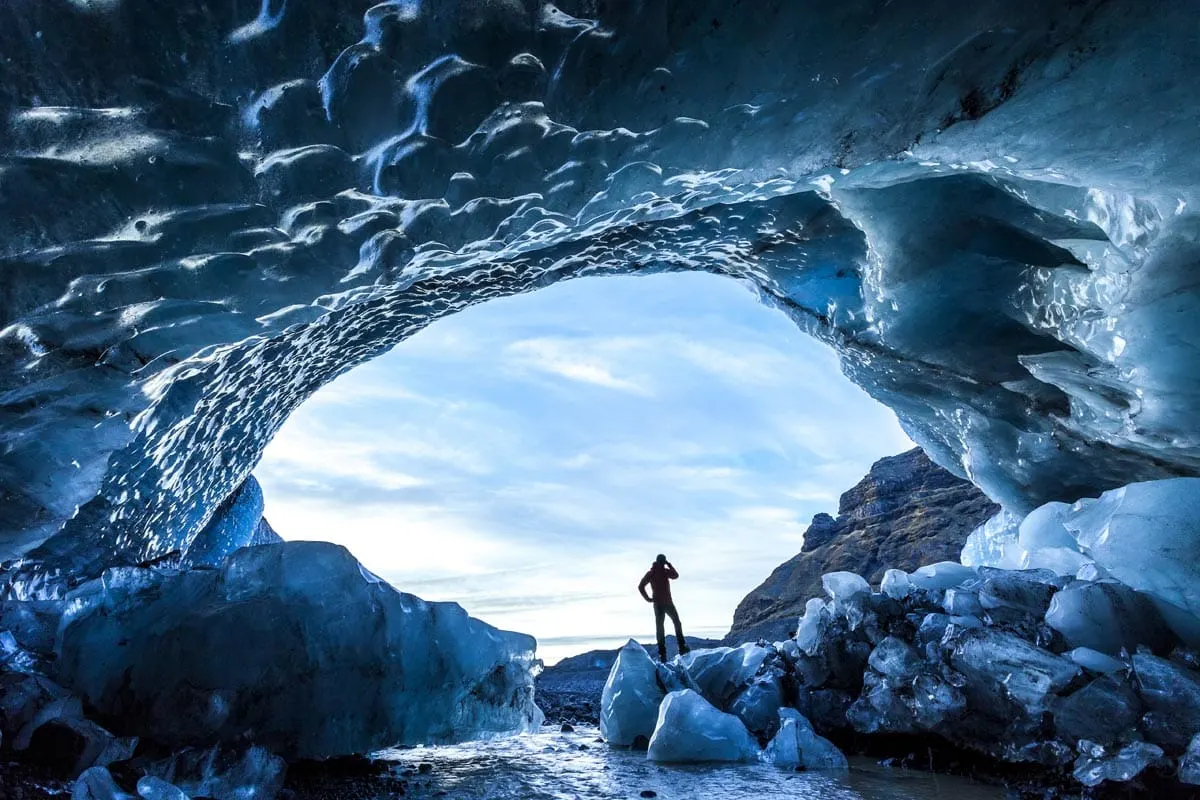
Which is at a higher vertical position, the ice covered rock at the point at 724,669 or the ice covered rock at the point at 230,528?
the ice covered rock at the point at 230,528

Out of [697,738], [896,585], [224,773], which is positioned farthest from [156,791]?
[896,585]

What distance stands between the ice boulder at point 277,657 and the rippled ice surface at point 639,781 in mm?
489

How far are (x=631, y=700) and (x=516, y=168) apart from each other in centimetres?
374

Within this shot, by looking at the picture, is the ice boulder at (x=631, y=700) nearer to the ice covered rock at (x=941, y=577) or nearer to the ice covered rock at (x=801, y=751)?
the ice covered rock at (x=801, y=751)

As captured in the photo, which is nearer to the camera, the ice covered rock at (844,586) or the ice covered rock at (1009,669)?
the ice covered rock at (1009,669)

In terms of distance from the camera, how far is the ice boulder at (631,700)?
457 cm

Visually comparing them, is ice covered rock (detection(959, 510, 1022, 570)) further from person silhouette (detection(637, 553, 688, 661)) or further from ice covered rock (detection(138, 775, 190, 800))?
ice covered rock (detection(138, 775, 190, 800))

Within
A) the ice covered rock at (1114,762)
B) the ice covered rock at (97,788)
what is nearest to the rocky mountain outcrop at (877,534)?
the ice covered rock at (1114,762)

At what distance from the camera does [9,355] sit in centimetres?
246

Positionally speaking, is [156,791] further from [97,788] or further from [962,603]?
[962,603]

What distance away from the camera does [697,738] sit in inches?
150

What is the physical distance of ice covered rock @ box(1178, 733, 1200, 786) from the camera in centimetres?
238

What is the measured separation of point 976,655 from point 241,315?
3940mm

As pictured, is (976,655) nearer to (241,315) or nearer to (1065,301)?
(1065,301)
